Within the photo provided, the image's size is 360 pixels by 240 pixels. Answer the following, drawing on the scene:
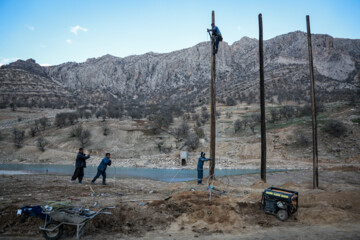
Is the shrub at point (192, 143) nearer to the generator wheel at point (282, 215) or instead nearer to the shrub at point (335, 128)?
the shrub at point (335, 128)

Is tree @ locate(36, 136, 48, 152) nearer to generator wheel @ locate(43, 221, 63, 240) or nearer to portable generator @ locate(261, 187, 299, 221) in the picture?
generator wheel @ locate(43, 221, 63, 240)

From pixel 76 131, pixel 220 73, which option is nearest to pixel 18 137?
pixel 76 131

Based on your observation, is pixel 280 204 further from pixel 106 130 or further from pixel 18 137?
pixel 18 137

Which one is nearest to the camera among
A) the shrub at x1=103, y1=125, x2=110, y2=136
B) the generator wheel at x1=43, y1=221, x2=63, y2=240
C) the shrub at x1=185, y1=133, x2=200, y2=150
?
the generator wheel at x1=43, y1=221, x2=63, y2=240

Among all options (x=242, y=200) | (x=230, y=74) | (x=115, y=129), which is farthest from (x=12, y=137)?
(x=230, y=74)

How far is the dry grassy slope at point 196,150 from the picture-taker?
3319cm

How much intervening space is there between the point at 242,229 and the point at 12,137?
2138 inches

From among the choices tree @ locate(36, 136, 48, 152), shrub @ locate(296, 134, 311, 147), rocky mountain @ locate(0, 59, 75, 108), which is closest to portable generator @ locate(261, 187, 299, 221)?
shrub @ locate(296, 134, 311, 147)

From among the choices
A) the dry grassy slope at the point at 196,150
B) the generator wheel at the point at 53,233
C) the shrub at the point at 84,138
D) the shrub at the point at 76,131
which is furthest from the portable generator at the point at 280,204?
the shrub at the point at 76,131

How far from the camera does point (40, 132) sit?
50812 mm

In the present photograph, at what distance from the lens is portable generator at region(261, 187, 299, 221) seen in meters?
7.26

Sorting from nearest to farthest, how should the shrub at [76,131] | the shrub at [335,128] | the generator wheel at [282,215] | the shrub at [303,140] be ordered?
the generator wheel at [282,215]
the shrub at [335,128]
the shrub at [303,140]
the shrub at [76,131]

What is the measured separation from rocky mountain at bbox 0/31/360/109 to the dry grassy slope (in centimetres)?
3074

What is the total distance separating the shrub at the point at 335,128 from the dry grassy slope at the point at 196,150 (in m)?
0.67
